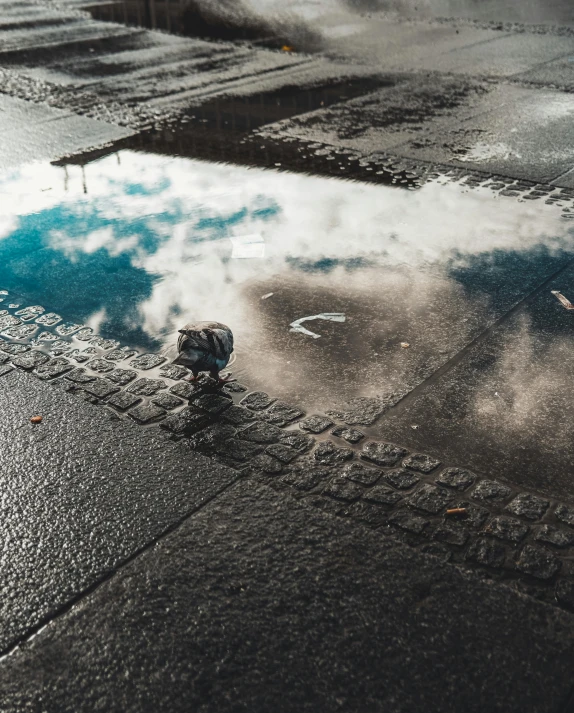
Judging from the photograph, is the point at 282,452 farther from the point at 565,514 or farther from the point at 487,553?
the point at 565,514

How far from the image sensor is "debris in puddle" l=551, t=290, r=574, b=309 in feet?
17.0

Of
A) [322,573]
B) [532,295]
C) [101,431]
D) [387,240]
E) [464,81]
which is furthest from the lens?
[464,81]

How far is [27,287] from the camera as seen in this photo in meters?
5.65

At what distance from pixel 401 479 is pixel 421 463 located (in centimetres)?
17

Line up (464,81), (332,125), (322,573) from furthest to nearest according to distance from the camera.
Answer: (464,81)
(332,125)
(322,573)

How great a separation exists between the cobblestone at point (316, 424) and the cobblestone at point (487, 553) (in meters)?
1.06

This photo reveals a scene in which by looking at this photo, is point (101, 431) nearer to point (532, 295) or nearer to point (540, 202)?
point (532, 295)

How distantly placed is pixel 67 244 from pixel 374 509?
405 cm

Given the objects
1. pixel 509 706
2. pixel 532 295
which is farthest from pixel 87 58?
pixel 509 706

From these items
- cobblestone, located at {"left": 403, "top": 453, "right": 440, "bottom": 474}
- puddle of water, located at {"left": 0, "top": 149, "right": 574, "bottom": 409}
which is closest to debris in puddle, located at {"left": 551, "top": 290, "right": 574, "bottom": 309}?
puddle of water, located at {"left": 0, "top": 149, "right": 574, "bottom": 409}

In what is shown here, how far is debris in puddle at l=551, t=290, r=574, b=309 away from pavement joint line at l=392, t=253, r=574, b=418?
99 millimetres

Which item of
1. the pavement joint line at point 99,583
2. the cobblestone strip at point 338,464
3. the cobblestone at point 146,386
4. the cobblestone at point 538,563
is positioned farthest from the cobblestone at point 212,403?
the cobblestone at point 538,563

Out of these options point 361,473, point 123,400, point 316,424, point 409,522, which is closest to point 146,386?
point 123,400

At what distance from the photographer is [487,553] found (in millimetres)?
3189
